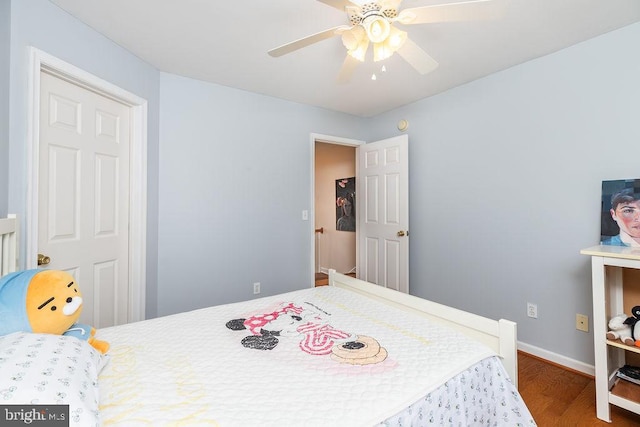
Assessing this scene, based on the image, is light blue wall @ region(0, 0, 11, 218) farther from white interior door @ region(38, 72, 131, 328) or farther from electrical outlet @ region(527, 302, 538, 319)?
electrical outlet @ region(527, 302, 538, 319)

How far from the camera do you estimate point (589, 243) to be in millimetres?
2090

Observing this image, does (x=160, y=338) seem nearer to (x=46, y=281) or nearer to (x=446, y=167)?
(x=46, y=281)

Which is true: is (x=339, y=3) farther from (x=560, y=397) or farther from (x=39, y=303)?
(x=560, y=397)

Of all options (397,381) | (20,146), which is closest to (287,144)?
(20,146)

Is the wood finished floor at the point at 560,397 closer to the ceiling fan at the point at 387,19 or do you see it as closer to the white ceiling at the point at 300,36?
the ceiling fan at the point at 387,19

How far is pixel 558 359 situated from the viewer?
225cm

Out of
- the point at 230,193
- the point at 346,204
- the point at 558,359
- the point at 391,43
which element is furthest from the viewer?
the point at 346,204

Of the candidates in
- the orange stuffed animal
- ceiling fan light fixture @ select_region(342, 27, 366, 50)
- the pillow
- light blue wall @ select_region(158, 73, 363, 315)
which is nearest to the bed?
the pillow

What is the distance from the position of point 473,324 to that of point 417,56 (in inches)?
55.3

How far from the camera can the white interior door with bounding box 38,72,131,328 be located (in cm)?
182

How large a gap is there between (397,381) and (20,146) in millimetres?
2123

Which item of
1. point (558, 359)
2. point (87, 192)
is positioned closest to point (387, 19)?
point (87, 192)

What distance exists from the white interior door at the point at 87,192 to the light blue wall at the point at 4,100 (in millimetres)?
252

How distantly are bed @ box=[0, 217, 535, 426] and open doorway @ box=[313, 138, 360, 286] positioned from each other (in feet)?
10.8
